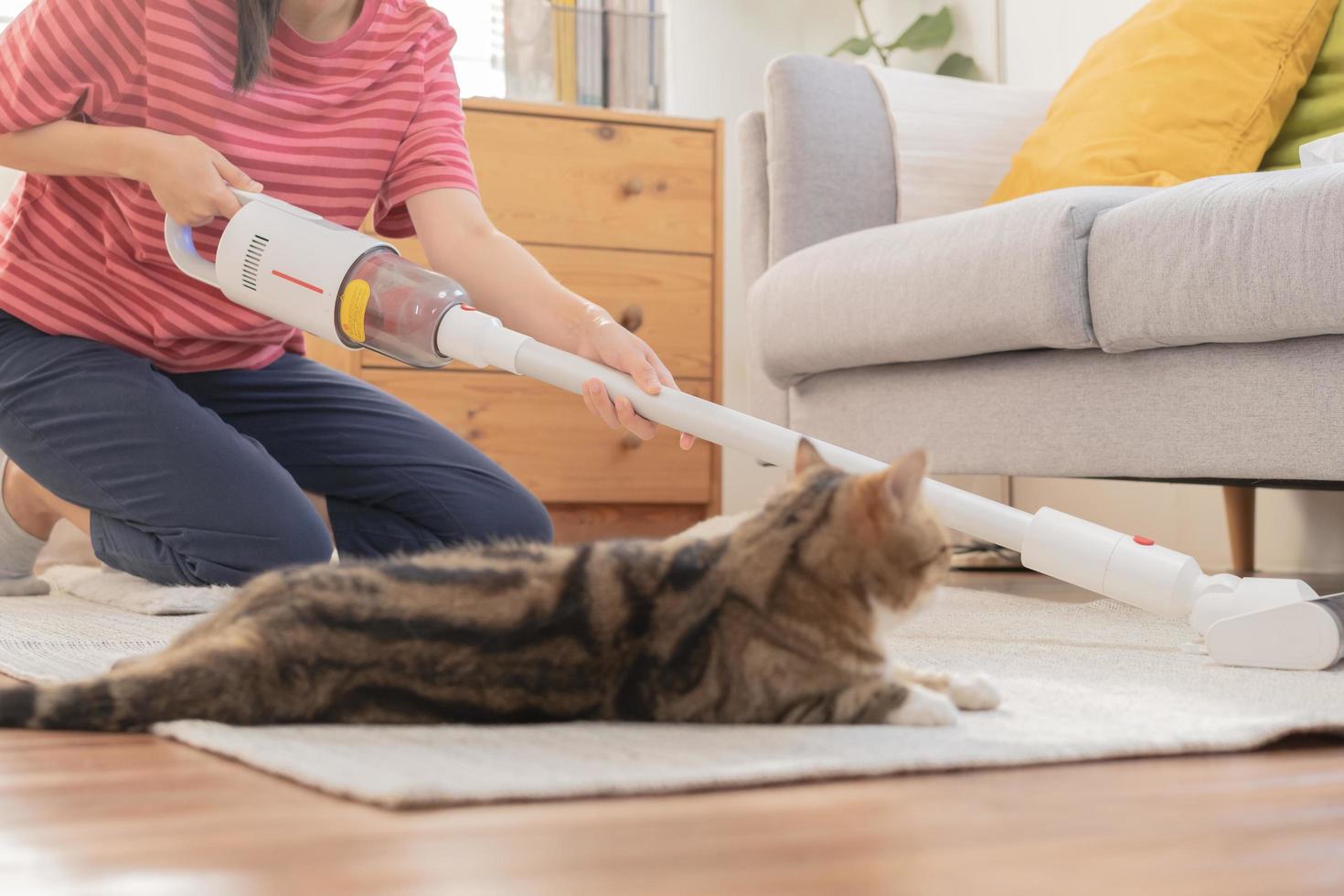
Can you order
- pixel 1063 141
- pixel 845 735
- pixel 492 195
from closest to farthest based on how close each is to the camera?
pixel 845 735 → pixel 1063 141 → pixel 492 195

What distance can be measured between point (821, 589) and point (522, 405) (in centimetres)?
212

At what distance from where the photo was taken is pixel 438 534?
1.93 meters

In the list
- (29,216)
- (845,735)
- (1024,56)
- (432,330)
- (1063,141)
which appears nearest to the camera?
(845,735)

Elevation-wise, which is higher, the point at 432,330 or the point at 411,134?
the point at 411,134

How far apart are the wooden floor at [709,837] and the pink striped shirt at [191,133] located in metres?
1.01

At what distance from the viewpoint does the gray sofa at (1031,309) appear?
1569 mm

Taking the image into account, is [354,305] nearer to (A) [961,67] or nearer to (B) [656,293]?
(B) [656,293]

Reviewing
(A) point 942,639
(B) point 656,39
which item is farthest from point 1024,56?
(A) point 942,639

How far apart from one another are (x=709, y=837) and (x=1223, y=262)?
1.16m

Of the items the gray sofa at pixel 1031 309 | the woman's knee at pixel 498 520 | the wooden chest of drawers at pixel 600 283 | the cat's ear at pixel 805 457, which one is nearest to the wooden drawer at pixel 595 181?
the wooden chest of drawers at pixel 600 283

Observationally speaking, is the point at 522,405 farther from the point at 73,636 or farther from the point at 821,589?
the point at 821,589

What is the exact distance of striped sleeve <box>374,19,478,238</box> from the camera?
182 centimetres

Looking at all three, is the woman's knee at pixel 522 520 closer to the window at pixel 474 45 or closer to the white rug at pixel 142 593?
the white rug at pixel 142 593

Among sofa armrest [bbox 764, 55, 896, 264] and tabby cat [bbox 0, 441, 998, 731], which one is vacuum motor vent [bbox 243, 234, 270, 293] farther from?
sofa armrest [bbox 764, 55, 896, 264]
